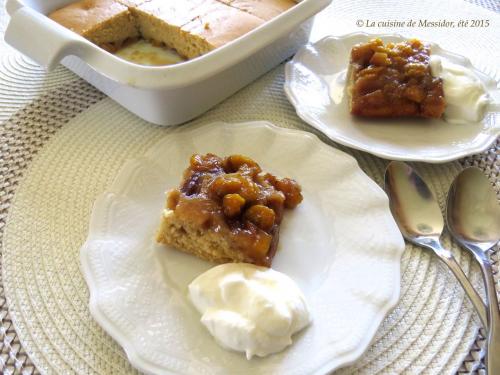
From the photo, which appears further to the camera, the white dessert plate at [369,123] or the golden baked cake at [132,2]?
the golden baked cake at [132,2]

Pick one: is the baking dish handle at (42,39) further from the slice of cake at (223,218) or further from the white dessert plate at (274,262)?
the slice of cake at (223,218)

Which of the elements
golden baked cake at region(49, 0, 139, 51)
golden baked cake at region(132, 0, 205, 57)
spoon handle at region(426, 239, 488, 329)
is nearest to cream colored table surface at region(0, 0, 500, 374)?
spoon handle at region(426, 239, 488, 329)

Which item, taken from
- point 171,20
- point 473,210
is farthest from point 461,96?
point 171,20

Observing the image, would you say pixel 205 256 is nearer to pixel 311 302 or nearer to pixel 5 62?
pixel 311 302

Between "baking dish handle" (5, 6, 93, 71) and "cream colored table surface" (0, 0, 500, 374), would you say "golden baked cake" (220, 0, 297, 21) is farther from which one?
"baking dish handle" (5, 6, 93, 71)

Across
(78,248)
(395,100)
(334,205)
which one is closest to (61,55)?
(78,248)

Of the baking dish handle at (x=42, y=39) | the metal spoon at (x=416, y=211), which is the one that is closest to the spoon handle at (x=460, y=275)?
the metal spoon at (x=416, y=211)
